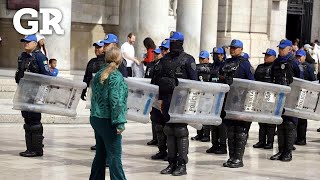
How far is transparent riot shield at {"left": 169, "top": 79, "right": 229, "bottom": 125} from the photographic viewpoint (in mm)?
12141

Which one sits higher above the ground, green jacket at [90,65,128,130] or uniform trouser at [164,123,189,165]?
green jacket at [90,65,128,130]

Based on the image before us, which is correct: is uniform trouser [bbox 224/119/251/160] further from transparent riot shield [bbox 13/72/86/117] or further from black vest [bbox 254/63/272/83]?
transparent riot shield [bbox 13/72/86/117]

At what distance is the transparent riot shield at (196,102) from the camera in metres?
A: 12.1

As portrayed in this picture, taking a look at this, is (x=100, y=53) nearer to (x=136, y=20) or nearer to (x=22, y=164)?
(x=22, y=164)

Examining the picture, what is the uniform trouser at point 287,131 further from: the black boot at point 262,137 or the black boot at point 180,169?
the black boot at point 180,169

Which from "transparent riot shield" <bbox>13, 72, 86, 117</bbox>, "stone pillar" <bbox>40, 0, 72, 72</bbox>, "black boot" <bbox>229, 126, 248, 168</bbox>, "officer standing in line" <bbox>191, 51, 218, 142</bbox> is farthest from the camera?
"stone pillar" <bbox>40, 0, 72, 72</bbox>

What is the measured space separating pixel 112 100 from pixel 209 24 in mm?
19167

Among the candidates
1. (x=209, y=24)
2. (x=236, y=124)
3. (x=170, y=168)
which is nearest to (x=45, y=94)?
(x=170, y=168)

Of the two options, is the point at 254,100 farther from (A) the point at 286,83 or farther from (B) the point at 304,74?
(B) the point at 304,74

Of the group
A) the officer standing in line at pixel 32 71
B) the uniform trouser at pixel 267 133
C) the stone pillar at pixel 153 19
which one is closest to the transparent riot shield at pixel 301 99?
the uniform trouser at pixel 267 133

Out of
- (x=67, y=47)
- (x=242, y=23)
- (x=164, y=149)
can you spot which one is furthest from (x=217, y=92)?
(x=242, y=23)

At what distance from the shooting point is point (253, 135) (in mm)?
18406

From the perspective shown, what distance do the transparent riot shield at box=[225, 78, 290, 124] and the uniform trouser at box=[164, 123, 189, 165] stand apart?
998 millimetres

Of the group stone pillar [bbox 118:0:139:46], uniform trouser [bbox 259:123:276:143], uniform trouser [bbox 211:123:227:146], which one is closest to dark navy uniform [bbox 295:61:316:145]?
uniform trouser [bbox 259:123:276:143]
